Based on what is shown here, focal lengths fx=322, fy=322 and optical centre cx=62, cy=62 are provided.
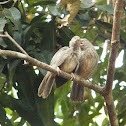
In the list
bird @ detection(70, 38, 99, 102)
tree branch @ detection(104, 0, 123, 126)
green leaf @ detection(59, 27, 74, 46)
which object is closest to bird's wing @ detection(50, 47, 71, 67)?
green leaf @ detection(59, 27, 74, 46)

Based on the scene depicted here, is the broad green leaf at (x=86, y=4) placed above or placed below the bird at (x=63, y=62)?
above

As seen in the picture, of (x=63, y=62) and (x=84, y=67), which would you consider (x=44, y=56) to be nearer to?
(x=63, y=62)

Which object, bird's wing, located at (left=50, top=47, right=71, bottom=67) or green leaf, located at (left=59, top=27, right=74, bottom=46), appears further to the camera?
green leaf, located at (left=59, top=27, right=74, bottom=46)

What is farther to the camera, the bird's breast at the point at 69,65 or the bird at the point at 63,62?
the bird's breast at the point at 69,65

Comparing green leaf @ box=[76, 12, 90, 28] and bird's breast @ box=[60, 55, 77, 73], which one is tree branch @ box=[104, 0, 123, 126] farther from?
green leaf @ box=[76, 12, 90, 28]

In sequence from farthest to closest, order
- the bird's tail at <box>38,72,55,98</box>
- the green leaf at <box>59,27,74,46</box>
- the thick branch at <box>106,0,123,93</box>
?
1. the green leaf at <box>59,27,74,46</box>
2. the bird's tail at <box>38,72,55,98</box>
3. the thick branch at <box>106,0,123,93</box>

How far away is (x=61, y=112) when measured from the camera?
5.79 meters

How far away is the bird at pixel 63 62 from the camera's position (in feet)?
14.9

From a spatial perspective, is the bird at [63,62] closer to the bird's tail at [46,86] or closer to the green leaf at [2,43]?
the bird's tail at [46,86]

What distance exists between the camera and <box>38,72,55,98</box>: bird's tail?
443cm

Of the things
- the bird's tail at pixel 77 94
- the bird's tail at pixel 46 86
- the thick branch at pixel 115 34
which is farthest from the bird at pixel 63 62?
the thick branch at pixel 115 34

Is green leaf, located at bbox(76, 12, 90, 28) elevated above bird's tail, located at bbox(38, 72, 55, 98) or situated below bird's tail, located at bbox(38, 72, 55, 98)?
above

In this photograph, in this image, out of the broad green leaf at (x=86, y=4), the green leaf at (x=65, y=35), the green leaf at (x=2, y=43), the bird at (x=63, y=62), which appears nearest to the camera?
the green leaf at (x=2, y=43)

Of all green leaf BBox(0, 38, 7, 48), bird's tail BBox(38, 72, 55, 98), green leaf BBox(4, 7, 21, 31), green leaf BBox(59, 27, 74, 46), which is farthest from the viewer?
green leaf BBox(59, 27, 74, 46)
